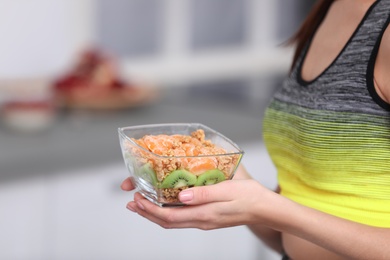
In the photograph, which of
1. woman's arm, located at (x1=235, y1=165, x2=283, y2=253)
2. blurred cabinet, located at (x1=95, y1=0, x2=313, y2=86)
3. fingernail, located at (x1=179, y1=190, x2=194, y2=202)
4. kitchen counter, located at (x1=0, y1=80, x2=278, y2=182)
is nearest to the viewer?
fingernail, located at (x1=179, y1=190, x2=194, y2=202)

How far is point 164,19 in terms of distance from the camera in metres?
2.98

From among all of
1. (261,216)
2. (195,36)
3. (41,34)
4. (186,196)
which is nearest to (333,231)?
(261,216)

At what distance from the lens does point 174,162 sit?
873mm

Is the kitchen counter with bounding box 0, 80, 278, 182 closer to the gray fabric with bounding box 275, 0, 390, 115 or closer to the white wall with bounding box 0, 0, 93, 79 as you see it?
the white wall with bounding box 0, 0, 93, 79

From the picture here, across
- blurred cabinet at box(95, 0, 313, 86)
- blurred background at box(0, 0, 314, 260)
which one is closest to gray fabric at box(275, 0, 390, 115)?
blurred background at box(0, 0, 314, 260)

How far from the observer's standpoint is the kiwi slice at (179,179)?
88 cm

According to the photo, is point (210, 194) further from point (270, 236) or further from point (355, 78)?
point (270, 236)

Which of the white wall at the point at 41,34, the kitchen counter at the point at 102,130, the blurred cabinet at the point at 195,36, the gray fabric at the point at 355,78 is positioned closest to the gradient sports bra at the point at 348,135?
the gray fabric at the point at 355,78

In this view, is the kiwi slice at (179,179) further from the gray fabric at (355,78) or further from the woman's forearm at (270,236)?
the woman's forearm at (270,236)

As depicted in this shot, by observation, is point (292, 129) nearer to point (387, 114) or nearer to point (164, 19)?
point (387, 114)

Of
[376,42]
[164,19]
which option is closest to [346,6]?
[376,42]

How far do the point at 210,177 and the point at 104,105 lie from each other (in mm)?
1426

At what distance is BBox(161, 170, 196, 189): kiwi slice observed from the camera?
875 mm

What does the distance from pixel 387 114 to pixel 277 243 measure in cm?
38
